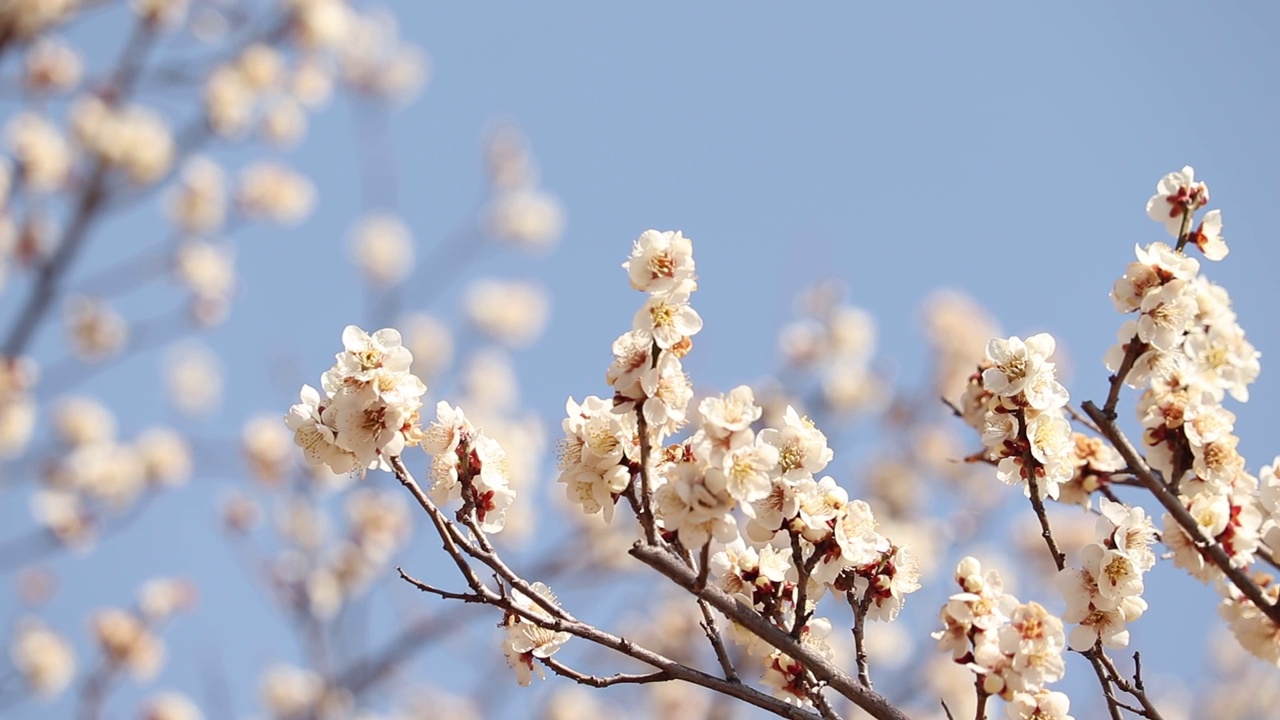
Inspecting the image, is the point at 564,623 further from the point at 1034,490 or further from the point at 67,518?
the point at 67,518

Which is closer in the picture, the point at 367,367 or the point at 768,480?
the point at 768,480

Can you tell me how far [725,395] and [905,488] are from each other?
7765mm

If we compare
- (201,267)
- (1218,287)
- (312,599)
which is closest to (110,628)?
(312,599)

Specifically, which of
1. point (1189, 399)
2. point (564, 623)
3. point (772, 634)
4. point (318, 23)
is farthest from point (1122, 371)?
point (318, 23)

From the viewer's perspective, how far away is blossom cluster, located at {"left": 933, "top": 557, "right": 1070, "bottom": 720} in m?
1.88

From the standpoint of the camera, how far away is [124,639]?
262 inches

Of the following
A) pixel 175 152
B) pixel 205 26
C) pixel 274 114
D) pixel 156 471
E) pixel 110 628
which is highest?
pixel 274 114

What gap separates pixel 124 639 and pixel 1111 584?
663 cm

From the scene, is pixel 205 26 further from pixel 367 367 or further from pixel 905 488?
pixel 905 488

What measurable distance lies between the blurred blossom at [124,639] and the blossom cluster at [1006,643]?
6.34m

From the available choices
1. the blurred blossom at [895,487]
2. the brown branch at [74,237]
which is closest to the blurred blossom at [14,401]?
the brown branch at [74,237]

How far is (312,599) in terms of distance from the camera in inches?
277

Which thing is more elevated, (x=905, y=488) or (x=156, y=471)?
(x=905, y=488)

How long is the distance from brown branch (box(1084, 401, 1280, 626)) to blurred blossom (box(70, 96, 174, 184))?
591 cm
